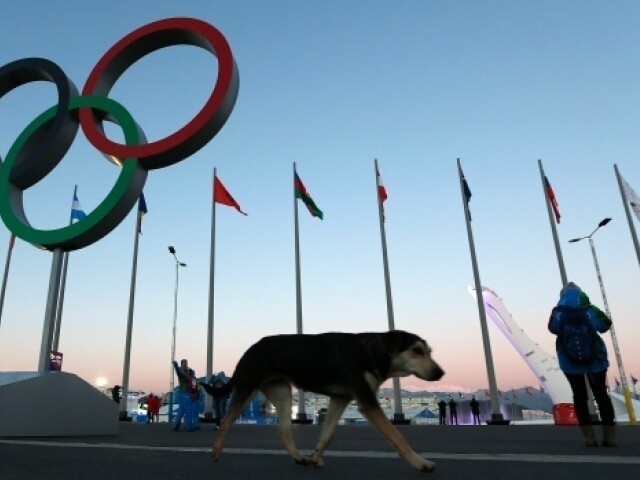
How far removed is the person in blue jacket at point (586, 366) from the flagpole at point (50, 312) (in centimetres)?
1097

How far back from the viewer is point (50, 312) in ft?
40.7

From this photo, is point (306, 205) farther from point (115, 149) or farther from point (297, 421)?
point (115, 149)

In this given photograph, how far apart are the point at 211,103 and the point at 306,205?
40.2ft

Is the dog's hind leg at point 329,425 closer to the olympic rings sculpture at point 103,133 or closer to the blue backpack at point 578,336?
the blue backpack at point 578,336

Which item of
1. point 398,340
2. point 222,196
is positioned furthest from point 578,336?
point 222,196

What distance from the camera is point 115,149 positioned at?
1262 cm

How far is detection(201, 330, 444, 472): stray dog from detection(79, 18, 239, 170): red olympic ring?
9174 millimetres

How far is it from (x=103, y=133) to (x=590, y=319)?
39.8 ft

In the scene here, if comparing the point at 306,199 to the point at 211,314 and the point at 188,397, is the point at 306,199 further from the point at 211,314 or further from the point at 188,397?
the point at 188,397

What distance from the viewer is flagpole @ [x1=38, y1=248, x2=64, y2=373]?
12.0 m

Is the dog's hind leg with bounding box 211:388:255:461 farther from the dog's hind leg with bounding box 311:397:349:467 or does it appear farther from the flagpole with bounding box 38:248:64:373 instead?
the flagpole with bounding box 38:248:64:373

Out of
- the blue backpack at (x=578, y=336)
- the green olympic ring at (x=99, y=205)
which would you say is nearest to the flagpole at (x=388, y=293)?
the green olympic ring at (x=99, y=205)

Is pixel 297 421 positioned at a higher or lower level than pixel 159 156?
lower

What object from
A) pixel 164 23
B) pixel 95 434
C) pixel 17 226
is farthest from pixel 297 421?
pixel 164 23
